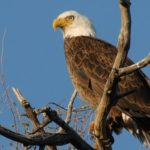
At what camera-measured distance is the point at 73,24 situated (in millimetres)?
9008

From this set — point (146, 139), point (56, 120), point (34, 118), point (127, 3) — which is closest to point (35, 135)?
point (56, 120)

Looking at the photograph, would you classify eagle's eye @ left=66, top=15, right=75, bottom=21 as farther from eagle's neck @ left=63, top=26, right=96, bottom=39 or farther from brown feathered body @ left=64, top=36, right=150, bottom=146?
brown feathered body @ left=64, top=36, right=150, bottom=146

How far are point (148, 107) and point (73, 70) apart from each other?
1.19 m

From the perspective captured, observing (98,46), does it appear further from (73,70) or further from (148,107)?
(148,107)

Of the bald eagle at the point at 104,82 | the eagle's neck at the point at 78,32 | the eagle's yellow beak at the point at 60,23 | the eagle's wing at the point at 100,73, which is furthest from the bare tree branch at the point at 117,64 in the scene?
the eagle's yellow beak at the point at 60,23

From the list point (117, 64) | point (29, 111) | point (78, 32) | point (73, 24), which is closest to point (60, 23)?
point (73, 24)

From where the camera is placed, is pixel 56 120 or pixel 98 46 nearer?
pixel 56 120

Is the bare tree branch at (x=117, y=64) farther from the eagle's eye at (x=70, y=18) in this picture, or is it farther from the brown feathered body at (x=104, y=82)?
the eagle's eye at (x=70, y=18)

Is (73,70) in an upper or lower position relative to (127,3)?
lower

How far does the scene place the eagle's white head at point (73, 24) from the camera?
28.9ft

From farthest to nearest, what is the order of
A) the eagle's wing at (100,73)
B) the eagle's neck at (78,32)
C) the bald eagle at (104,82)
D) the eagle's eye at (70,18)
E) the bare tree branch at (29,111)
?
the eagle's eye at (70,18) < the eagle's neck at (78,32) < the eagle's wing at (100,73) < the bald eagle at (104,82) < the bare tree branch at (29,111)

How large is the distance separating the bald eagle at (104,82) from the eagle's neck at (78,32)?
33 millimetres

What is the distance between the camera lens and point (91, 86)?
7.70 meters

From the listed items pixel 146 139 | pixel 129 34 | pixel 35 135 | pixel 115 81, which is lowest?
pixel 146 139
